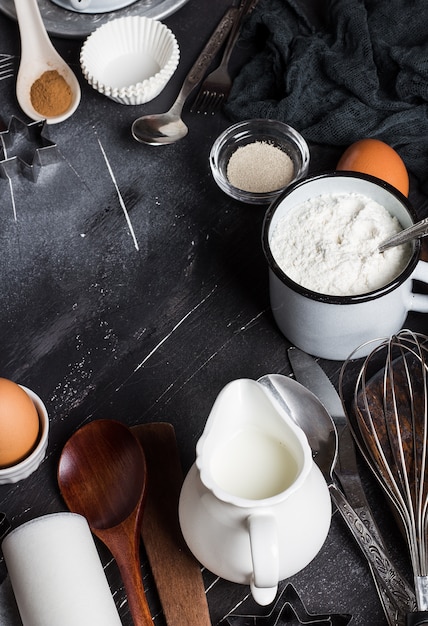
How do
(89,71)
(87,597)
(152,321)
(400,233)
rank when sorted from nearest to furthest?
1. (87,597)
2. (400,233)
3. (152,321)
4. (89,71)

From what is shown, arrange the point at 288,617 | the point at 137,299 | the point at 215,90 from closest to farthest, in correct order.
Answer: the point at 288,617 → the point at 137,299 → the point at 215,90

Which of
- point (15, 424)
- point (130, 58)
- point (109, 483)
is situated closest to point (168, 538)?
point (109, 483)

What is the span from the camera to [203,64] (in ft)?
3.81

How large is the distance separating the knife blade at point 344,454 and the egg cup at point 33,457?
10.4 inches

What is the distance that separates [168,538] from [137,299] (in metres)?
0.28

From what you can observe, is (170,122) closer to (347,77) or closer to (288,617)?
(347,77)

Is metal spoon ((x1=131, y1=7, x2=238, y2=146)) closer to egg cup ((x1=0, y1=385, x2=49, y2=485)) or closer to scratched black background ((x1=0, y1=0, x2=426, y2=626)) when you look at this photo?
scratched black background ((x1=0, y1=0, x2=426, y2=626))

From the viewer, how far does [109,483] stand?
0.90 meters

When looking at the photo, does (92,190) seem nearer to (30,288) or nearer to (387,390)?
(30,288)

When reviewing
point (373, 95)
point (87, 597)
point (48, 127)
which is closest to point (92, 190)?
point (48, 127)

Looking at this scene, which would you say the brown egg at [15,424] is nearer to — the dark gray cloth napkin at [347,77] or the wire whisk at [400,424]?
the wire whisk at [400,424]

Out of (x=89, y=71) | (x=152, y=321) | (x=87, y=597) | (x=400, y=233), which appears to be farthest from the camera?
(x=89, y=71)

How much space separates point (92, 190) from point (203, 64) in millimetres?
225

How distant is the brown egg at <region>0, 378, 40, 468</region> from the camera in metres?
0.84
